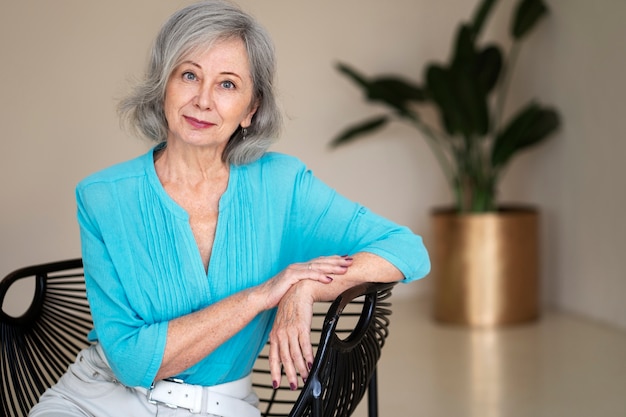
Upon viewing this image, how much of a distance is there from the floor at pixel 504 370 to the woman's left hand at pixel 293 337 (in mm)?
1711

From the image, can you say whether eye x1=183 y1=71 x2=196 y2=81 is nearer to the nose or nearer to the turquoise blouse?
the nose

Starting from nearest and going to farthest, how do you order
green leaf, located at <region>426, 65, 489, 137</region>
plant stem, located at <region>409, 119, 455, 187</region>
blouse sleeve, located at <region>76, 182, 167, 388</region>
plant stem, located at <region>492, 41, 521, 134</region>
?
blouse sleeve, located at <region>76, 182, 167, 388</region>
green leaf, located at <region>426, 65, 489, 137</region>
plant stem, located at <region>409, 119, 455, 187</region>
plant stem, located at <region>492, 41, 521, 134</region>

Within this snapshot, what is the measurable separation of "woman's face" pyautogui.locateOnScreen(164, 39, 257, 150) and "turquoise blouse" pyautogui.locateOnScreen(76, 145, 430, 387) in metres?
0.15

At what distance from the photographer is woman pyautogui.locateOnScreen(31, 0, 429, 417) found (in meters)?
1.81

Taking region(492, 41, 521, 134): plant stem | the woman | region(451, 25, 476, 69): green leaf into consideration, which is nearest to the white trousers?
the woman

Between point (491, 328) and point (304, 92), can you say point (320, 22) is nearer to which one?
point (304, 92)

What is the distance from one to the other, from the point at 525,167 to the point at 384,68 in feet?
3.58

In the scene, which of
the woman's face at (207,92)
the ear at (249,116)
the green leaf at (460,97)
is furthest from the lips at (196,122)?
the green leaf at (460,97)

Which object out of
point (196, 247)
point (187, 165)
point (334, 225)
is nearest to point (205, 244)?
point (196, 247)

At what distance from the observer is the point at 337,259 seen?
190 cm

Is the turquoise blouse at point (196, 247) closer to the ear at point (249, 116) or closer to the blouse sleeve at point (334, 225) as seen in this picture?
the blouse sleeve at point (334, 225)

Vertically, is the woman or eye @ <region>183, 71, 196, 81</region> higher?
eye @ <region>183, 71, 196, 81</region>

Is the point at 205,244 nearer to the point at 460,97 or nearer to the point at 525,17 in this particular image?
the point at 460,97

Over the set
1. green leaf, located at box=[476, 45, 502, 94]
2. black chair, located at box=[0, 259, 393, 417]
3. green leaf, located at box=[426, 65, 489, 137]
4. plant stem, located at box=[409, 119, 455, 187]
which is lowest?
black chair, located at box=[0, 259, 393, 417]
